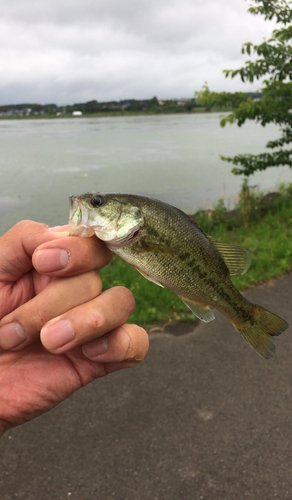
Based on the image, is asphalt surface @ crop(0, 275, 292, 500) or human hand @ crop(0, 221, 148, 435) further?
asphalt surface @ crop(0, 275, 292, 500)

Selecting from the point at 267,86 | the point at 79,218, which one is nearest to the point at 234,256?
the point at 79,218

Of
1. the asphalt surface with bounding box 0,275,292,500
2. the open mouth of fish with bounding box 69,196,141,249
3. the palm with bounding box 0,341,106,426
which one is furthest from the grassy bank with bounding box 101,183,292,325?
the open mouth of fish with bounding box 69,196,141,249

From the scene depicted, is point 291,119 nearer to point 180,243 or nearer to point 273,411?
point 273,411

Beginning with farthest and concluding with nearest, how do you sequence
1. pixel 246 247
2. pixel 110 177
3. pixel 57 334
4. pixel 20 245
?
pixel 110 177 < pixel 246 247 < pixel 20 245 < pixel 57 334

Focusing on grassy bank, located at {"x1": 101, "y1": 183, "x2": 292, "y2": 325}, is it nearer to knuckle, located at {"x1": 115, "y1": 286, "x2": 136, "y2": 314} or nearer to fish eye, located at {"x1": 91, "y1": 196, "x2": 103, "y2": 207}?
knuckle, located at {"x1": 115, "y1": 286, "x2": 136, "y2": 314}

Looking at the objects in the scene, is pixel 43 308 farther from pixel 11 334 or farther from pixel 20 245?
pixel 20 245

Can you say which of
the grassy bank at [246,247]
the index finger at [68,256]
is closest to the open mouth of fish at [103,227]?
the index finger at [68,256]
